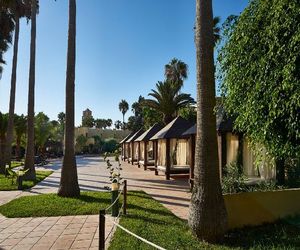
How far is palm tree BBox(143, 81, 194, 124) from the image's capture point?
36.3 m

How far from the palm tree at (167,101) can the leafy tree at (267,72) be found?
26448 mm

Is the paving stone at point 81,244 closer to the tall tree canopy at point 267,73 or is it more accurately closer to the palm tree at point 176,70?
the tall tree canopy at point 267,73

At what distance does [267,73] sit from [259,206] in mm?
3791

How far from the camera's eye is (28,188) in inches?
691

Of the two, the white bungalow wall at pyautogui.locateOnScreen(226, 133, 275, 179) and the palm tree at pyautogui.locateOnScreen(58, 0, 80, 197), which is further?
the white bungalow wall at pyautogui.locateOnScreen(226, 133, 275, 179)

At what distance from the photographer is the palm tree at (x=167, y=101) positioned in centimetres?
3628

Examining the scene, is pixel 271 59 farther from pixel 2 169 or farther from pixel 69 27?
pixel 2 169

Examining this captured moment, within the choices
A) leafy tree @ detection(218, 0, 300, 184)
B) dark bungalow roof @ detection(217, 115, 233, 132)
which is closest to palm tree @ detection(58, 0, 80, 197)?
dark bungalow roof @ detection(217, 115, 233, 132)

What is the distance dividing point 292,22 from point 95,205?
8.34 metres

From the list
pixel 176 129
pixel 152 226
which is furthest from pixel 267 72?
pixel 176 129

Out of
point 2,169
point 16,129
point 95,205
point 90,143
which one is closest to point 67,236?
point 95,205

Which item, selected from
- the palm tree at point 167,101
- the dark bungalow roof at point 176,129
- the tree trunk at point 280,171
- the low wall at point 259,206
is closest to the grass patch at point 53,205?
the low wall at point 259,206

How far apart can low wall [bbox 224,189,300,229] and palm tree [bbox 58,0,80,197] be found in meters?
7.12

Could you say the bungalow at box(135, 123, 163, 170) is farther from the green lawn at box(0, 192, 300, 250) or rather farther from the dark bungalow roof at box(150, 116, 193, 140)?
the green lawn at box(0, 192, 300, 250)
